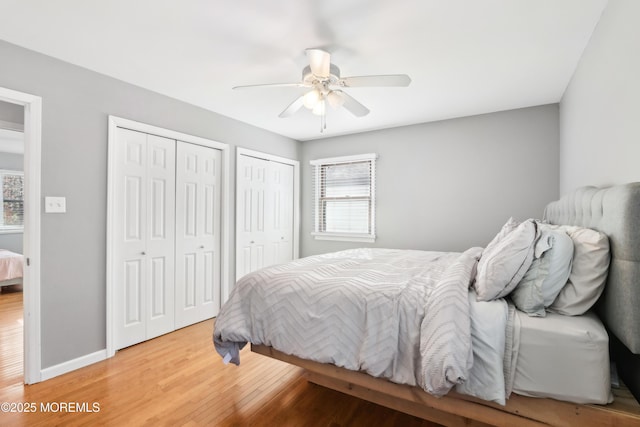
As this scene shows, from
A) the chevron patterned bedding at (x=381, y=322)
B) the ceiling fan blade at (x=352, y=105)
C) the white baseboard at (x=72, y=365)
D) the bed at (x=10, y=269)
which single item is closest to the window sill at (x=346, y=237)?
the chevron patterned bedding at (x=381, y=322)

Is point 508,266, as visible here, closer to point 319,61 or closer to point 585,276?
point 585,276

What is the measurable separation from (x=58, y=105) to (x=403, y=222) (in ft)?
12.4

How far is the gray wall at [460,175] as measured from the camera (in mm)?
3293

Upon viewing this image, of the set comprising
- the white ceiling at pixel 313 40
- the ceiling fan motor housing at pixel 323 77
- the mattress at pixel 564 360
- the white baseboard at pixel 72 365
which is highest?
the white ceiling at pixel 313 40

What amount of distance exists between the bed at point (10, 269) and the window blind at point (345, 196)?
4.69 meters

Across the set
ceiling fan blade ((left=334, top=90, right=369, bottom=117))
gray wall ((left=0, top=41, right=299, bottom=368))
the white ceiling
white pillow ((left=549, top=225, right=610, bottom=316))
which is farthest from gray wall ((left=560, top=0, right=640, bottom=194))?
gray wall ((left=0, top=41, right=299, bottom=368))

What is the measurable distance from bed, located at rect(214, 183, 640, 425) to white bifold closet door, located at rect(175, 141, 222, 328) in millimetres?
1639

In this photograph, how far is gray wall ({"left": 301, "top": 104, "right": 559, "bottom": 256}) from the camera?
3.29 m

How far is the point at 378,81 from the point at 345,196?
8.50 ft

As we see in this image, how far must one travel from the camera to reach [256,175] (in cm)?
418

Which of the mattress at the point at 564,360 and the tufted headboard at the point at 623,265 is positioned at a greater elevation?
the tufted headboard at the point at 623,265

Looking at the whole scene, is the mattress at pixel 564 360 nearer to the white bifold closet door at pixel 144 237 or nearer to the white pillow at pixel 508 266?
the white pillow at pixel 508 266

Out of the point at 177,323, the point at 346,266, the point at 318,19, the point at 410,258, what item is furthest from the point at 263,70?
the point at 177,323

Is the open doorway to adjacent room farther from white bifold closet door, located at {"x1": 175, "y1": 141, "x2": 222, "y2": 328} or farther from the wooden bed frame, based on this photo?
the wooden bed frame
